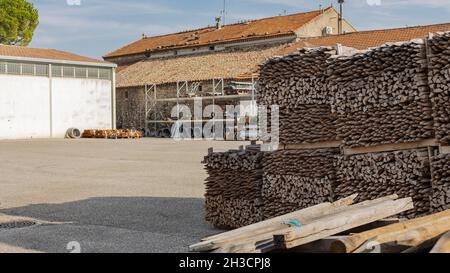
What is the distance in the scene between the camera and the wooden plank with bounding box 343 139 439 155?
7.57 m

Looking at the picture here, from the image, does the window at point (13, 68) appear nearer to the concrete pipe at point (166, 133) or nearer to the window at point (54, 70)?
the window at point (54, 70)

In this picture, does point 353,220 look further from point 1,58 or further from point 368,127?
point 1,58

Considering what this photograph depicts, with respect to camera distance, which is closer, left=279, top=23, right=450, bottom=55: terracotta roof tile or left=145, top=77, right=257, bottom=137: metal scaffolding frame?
left=279, top=23, right=450, bottom=55: terracotta roof tile

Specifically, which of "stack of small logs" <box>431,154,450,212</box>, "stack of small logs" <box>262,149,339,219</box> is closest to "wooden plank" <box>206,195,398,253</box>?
"stack of small logs" <box>431,154,450,212</box>

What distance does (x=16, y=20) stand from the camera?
186 ft

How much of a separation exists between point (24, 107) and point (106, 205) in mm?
34085

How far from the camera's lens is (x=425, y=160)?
7.54 metres

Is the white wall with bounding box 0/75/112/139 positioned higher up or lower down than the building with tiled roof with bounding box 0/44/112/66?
lower down

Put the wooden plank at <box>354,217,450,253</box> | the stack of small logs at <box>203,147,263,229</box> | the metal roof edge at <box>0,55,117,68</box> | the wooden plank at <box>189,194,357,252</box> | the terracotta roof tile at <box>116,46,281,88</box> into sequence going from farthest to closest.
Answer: the terracotta roof tile at <box>116,46,281,88</box>, the metal roof edge at <box>0,55,117,68</box>, the stack of small logs at <box>203,147,263,229</box>, the wooden plank at <box>189,194,357,252</box>, the wooden plank at <box>354,217,450,253</box>

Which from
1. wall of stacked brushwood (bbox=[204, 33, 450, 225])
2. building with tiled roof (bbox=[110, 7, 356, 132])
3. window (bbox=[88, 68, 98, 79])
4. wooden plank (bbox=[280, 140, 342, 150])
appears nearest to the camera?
wall of stacked brushwood (bbox=[204, 33, 450, 225])

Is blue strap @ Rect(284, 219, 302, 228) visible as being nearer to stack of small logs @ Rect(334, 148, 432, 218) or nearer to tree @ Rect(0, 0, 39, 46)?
stack of small logs @ Rect(334, 148, 432, 218)

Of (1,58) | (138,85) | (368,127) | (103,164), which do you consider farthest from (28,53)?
(368,127)

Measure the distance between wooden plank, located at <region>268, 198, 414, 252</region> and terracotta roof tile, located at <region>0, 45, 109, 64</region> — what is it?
134 feet
